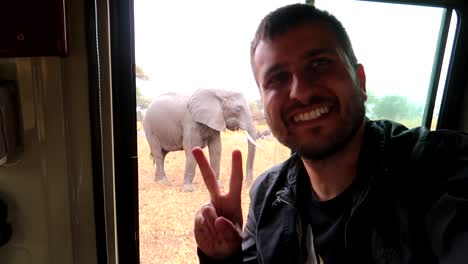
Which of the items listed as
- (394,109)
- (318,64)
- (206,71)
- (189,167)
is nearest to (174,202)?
(189,167)

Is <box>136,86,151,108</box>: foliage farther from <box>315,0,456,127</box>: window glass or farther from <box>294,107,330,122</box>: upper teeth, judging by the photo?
<box>315,0,456,127</box>: window glass

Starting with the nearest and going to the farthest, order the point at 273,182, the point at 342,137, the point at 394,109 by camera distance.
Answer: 1. the point at 342,137
2. the point at 273,182
3. the point at 394,109

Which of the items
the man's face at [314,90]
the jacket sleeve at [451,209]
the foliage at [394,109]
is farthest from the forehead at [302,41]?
the foliage at [394,109]

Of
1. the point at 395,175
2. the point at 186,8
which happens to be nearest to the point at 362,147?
the point at 395,175

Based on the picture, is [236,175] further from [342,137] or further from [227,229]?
[342,137]

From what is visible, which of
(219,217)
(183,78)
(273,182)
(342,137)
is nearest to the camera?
(342,137)

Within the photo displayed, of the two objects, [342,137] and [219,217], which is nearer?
[342,137]

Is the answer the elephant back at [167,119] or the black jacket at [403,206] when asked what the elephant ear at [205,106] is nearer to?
the elephant back at [167,119]
